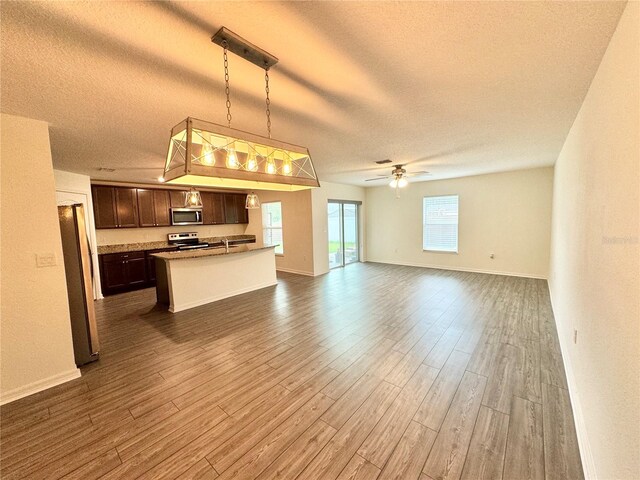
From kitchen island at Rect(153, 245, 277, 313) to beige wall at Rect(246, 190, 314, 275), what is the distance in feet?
4.27

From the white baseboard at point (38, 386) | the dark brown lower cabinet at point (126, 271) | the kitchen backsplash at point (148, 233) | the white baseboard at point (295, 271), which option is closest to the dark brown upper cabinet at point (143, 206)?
the kitchen backsplash at point (148, 233)

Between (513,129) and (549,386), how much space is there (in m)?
2.61

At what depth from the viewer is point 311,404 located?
A: 2.07 metres

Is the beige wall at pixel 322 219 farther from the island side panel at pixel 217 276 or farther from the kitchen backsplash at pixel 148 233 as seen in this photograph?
the kitchen backsplash at pixel 148 233

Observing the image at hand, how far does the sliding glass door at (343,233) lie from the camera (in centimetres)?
750

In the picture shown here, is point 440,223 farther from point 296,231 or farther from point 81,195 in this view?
point 81,195

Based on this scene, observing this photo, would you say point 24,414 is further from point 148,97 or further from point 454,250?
point 454,250

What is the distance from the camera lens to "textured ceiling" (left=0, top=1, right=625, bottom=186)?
119 centimetres

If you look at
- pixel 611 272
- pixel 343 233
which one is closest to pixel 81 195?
pixel 343 233

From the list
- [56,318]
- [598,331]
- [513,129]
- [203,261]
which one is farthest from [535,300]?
[56,318]

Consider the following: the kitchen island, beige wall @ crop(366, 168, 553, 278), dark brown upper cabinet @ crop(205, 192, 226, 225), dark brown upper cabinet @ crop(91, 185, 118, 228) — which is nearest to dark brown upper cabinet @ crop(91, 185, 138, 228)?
dark brown upper cabinet @ crop(91, 185, 118, 228)

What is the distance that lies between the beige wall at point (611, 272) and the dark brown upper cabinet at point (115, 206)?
283 inches

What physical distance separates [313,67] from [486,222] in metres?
6.16

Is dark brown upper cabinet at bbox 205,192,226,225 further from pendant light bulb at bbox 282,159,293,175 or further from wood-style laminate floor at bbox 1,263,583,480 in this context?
pendant light bulb at bbox 282,159,293,175
